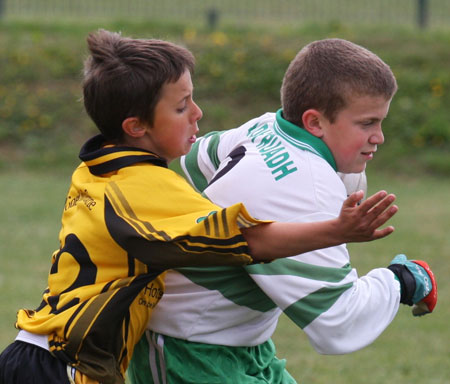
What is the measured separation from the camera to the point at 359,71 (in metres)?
2.88

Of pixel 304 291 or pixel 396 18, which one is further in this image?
pixel 396 18

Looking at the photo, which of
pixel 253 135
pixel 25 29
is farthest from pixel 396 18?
pixel 253 135

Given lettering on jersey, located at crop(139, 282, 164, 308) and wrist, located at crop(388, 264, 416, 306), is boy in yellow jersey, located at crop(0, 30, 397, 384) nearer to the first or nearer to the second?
lettering on jersey, located at crop(139, 282, 164, 308)

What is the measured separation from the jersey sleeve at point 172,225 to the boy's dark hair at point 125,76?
262mm

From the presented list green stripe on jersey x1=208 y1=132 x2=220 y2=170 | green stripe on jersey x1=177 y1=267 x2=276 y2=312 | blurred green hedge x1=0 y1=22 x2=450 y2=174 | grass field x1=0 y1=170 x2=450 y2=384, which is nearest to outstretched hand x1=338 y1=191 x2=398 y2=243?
green stripe on jersey x1=177 y1=267 x2=276 y2=312

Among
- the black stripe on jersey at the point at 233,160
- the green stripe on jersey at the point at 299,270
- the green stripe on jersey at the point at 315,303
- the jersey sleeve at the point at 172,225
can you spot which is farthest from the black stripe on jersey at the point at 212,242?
the black stripe on jersey at the point at 233,160

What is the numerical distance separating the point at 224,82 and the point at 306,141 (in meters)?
10.8

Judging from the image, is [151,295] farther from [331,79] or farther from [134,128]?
[331,79]

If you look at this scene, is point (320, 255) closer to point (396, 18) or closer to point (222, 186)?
point (222, 186)

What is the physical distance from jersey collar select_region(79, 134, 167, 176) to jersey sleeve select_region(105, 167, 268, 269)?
0.09 metres

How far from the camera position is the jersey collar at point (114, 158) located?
2.68 meters

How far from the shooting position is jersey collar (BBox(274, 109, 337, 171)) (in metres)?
2.82

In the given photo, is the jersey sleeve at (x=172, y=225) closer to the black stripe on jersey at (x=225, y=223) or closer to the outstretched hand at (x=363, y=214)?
the black stripe on jersey at (x=225, y=223)

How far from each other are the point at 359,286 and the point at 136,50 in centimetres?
99
